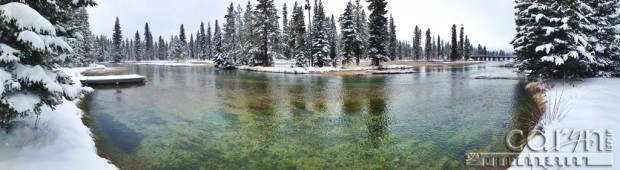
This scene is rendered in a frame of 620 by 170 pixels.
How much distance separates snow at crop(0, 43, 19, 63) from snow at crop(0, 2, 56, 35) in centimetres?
59

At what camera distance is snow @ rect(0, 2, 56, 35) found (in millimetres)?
7285

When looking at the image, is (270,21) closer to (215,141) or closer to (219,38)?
(219,38)

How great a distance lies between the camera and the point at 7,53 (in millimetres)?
7527

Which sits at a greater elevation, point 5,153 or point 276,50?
point 276,50

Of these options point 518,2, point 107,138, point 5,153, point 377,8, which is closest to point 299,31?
point 377,8

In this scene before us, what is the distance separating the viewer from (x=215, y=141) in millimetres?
11258

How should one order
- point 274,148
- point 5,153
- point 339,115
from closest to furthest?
point 5,153 → point 274,148 → point 339,115

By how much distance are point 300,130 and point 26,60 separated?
8.15 m

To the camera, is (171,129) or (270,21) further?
(270,21)

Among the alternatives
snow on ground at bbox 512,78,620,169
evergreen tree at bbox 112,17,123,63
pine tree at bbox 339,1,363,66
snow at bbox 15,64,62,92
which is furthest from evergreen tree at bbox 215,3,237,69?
snow on ground at bbox 512,78,620,169

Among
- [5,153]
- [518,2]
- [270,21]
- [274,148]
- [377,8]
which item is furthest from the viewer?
[270,21]

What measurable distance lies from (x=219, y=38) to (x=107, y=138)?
56841mm

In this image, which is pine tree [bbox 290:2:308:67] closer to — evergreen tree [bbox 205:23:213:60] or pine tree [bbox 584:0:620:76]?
pine tree [bbox 584:0:620:76]

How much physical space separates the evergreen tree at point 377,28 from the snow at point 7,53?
47.4m
